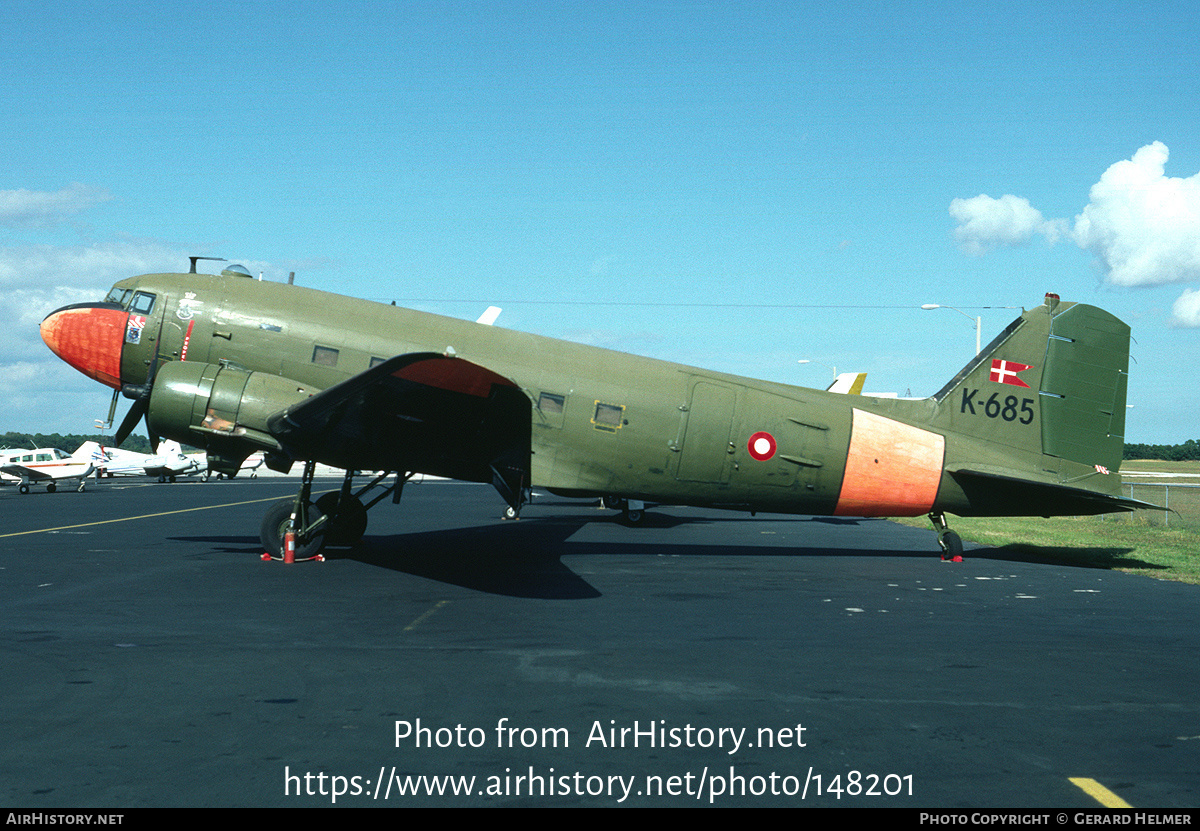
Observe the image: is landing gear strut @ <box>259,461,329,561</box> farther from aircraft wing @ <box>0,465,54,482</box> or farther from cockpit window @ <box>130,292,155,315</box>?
aircraft wing @ <box>0,465,54,482</box>

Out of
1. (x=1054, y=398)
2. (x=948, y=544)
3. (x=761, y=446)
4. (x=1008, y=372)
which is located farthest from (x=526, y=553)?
(x=1054, y=398)

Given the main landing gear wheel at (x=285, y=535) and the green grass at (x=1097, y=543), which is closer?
the main landing gear wheel at (x=285, y=535)

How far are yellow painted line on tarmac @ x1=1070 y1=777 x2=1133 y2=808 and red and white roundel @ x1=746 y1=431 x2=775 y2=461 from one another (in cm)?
1105

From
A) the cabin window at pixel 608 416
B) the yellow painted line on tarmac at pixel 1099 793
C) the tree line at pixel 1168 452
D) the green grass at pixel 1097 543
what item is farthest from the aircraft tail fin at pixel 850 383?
the tree line at pixel 1168 452

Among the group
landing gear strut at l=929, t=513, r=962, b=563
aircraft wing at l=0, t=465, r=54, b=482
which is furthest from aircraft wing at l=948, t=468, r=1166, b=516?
aircraft wing at l=0, t=465, r=54, b=482

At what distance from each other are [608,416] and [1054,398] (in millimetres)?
9957

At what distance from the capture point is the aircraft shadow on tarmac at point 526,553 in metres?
14.8

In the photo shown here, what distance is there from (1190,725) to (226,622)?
1048cm

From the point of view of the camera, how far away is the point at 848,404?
57.5 ft

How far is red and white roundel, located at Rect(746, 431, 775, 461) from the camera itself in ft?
54.7

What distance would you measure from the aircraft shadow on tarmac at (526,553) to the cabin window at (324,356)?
4.08 metres

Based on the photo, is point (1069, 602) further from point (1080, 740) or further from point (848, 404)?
point (1080, 740)

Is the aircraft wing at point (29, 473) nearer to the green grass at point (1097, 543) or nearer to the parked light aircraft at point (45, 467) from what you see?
the parked light aircraft at point (45, 467)

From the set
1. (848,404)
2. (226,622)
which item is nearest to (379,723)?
(226,622)
